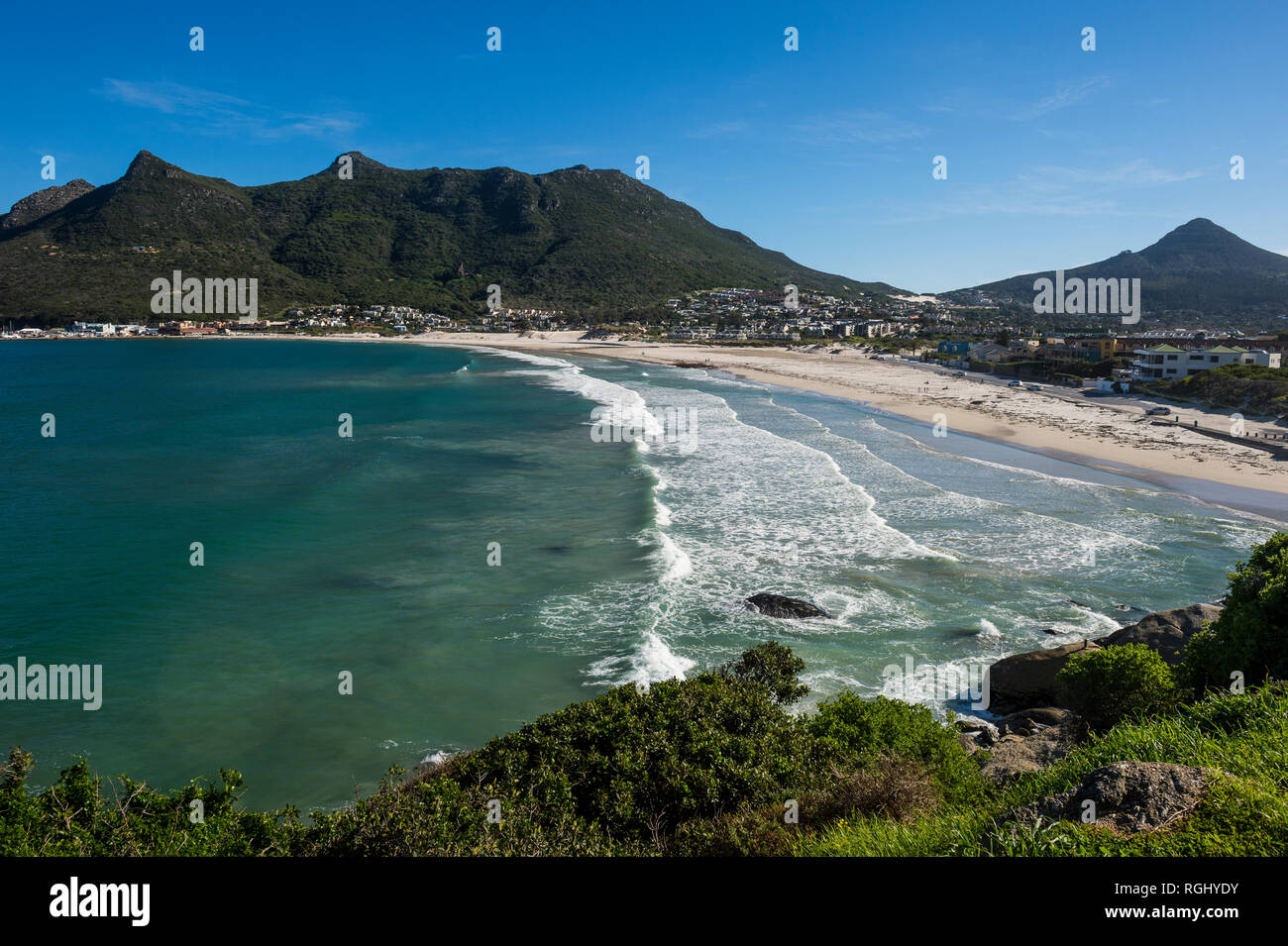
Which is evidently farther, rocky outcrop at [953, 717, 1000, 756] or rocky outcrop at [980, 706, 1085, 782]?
rocky outcrop at [953, 717, 1000, 756]

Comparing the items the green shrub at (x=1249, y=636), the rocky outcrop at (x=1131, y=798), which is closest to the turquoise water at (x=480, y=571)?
the green shrub at (x=1249, y=636)

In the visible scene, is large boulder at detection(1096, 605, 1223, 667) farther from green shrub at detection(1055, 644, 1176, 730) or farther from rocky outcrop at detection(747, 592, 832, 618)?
rocky outcrop at detection(747, 592, 832, 618)

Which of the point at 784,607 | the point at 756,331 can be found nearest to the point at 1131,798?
the point at 784,607

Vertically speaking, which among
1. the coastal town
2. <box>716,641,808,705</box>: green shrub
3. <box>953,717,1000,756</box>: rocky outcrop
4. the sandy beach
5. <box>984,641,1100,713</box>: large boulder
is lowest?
<box>953,717,1000,756</box>: rocky outcrop

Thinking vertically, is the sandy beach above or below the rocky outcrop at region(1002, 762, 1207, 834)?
above

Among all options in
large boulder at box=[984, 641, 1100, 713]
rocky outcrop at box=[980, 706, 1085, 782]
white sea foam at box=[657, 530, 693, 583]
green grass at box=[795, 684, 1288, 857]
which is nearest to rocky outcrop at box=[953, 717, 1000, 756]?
rocky outcrop at box=[980, 706, 1085, 782]

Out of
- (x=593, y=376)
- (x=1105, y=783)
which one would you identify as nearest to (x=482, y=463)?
(x=1105, y=783)
